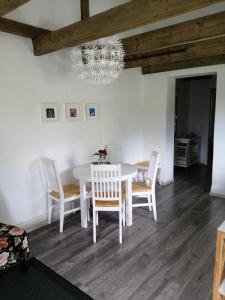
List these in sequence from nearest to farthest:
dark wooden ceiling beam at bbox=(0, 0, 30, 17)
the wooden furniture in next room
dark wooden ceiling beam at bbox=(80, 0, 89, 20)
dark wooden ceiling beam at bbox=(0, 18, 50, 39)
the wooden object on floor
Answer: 1. the wooden object on floor
2. dark wooden ceiling beam at bbox=(0, 0, 30, 17)
3. dark wooden ceiling beam at bbox=(0, 18, 50, 39)
4. dark wooden ceiling beam at bbox=(80, 0, 89, 20)
5. the wooden furniture in next room

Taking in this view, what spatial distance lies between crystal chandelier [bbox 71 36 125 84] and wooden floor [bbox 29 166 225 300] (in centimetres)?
202

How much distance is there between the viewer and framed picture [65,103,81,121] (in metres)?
3.62

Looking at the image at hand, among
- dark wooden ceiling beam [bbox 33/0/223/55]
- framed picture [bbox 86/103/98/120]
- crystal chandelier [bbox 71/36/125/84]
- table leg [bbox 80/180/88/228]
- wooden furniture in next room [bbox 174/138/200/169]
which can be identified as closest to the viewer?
dark wooden ceiling beam [bbox 33/0/223/55]

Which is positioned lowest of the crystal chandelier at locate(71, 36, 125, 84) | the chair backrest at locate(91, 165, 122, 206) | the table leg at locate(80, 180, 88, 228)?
the table leg at locate(80, 180, 88, 228)

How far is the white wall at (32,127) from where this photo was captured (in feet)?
9.58

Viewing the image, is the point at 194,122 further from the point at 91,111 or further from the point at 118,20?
the point at 118,20

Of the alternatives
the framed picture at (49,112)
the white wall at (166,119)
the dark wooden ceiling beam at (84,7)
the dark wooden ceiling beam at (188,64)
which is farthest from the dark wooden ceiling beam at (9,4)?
the white wall at (166,119)

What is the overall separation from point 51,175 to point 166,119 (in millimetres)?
2763

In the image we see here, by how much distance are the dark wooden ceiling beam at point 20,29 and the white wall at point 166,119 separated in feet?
8.46

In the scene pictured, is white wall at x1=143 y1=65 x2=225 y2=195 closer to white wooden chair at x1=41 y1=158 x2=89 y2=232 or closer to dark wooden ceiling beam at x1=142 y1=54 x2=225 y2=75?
dark wooden ceiling beam at x1=142 y1=54 x2=225 y2=75

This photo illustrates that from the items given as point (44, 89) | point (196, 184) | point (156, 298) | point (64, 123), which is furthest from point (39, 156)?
point (196, 184)

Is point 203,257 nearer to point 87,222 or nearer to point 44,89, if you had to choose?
point 87,222

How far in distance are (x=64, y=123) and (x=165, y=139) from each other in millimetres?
2316

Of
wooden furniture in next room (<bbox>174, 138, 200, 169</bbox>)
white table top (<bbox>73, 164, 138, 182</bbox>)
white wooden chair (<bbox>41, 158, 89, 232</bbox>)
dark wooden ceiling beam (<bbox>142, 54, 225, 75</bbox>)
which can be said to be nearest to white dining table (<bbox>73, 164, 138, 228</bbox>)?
white table top (<bbox>73, 164, 138, 182</bbox>)
